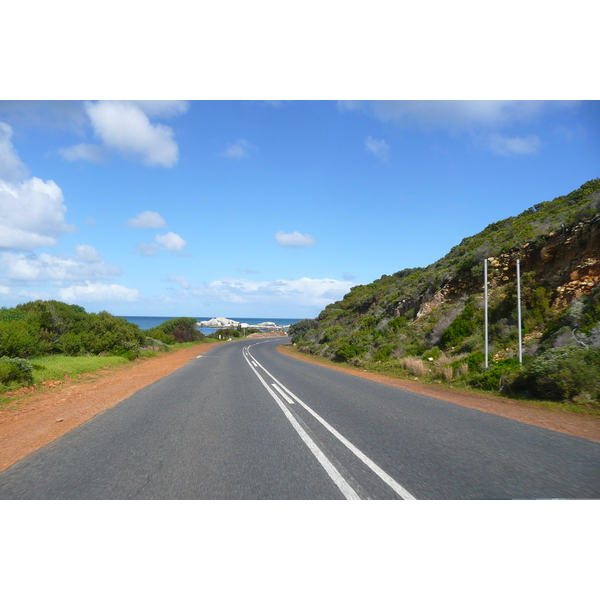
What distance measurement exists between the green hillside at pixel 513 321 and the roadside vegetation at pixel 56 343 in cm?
1302

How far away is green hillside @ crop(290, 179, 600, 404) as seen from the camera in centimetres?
998

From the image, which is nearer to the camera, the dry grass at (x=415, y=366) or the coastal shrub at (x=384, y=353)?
the dry grass at (x=415, y=366)

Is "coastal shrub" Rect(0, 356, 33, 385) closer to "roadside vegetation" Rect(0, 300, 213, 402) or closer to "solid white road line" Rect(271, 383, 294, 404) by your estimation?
"roadside vegetation" Rect(0, 300, 213, 402)

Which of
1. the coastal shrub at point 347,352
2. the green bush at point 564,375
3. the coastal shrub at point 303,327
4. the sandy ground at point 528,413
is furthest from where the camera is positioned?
the coastal shrub at point 303,327

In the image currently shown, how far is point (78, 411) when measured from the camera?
8.30 m

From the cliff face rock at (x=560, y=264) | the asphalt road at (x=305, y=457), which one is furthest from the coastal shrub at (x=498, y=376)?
the cliff face rock at (x=560, y=264)

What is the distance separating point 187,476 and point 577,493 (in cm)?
403

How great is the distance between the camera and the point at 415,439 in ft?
18.9

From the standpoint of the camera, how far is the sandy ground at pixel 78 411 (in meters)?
6.13

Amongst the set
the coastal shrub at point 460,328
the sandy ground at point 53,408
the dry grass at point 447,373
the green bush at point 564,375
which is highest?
the coastal shrub at point 460,328

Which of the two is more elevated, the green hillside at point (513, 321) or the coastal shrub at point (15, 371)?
the green hillside at point (513, 321)

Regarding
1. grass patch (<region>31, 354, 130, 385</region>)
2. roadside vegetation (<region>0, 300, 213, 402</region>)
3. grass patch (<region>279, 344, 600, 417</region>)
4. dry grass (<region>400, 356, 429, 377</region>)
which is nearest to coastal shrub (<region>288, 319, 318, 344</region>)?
roadside vegetation (<region>0, 300, 213, 402</region>)

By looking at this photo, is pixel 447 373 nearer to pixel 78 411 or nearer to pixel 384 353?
pixel 384 353

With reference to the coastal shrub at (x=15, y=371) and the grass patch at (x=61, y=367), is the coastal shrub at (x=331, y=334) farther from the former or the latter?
the coastal shrub at (x=15, y=371)
